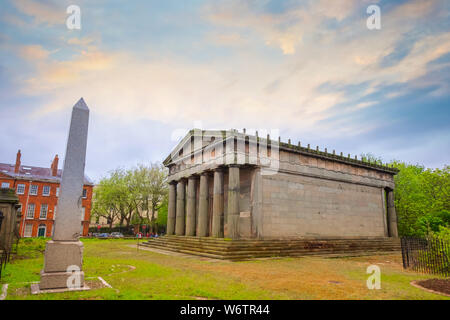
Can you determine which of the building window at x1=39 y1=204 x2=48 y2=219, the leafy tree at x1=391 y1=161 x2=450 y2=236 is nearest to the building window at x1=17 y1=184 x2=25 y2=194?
the building window at x1=39 y1=204 x2=48 y2=219

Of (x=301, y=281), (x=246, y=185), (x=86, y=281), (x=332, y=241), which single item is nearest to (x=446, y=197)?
(x=332, y=241)

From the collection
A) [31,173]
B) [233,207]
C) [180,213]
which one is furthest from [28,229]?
[233,207]

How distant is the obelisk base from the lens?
7.90 m

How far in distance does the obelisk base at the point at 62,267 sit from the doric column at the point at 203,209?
55.1 feet

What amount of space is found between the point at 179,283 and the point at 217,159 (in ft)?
50.2

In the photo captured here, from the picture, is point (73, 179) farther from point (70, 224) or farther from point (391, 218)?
point (391, 218)

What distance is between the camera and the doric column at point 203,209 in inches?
978

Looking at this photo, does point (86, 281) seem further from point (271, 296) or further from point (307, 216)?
point (307, 216)

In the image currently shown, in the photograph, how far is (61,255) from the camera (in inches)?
324

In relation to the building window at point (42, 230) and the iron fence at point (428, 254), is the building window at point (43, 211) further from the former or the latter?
the iron fence at point (428, 254)

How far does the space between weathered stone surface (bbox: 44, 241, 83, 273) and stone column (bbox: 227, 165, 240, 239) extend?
14.1 metres

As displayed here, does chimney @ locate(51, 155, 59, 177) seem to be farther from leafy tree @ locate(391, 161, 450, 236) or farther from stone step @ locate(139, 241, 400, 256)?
leafy tree @ locate(391, 161, 450, 236)
